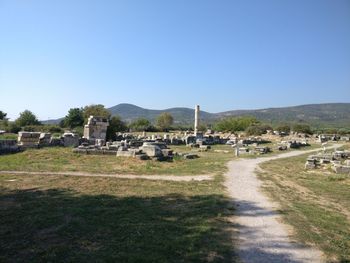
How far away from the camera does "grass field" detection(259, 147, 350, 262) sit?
22.1 ft

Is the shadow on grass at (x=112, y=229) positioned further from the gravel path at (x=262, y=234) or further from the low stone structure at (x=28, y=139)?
the low stone structure at (x=28, y=139)

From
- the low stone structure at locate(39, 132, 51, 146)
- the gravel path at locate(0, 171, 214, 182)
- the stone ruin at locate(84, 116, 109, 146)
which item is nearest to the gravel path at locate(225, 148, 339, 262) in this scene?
the gravel path at locate(0, 171, 214, 182)

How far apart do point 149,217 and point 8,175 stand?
8.84 metres

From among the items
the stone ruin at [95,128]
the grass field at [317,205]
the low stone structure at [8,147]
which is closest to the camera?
the grass field at [317,205]

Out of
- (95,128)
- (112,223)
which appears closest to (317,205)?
(112,223)

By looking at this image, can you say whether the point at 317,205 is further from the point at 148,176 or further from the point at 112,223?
the point at 148,176

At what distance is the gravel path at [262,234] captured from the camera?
5.85 metres

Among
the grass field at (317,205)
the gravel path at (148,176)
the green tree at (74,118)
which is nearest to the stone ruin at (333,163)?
the grass field at (317,205)

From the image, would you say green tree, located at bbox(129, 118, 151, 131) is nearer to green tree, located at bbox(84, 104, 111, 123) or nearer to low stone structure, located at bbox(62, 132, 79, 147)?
green tree, located at bbox(84, 104, 111, 123)

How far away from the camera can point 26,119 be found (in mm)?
57312

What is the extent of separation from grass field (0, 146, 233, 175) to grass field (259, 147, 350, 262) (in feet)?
12.3

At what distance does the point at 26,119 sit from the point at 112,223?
5569 centimetres

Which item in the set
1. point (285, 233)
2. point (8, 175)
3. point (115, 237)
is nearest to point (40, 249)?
point (115, 237)

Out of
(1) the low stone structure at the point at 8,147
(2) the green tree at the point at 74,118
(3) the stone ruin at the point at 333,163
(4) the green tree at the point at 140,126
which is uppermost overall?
(2) the green tree at the point at 74,118
